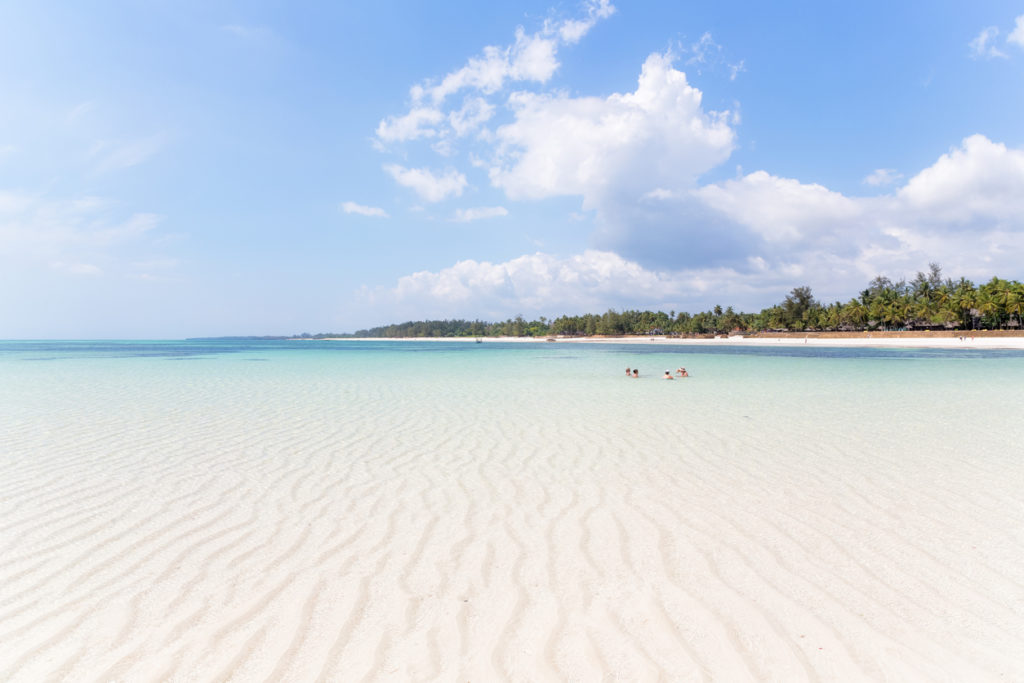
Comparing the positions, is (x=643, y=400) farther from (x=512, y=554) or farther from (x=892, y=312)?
(x=892, y=312)

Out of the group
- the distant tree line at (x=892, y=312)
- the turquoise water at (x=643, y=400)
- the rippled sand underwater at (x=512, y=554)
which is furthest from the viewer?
the distant tree line at (x=892, y=312)

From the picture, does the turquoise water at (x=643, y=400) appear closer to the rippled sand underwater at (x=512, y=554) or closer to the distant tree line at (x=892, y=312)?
the rippled sand underwater at (x=512, y=554)

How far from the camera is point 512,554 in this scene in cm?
494

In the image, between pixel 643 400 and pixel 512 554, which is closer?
pixel 512 554

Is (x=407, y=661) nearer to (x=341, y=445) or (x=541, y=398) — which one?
(x=341, y=445)

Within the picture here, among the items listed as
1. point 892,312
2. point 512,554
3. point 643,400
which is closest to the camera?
point 512,554

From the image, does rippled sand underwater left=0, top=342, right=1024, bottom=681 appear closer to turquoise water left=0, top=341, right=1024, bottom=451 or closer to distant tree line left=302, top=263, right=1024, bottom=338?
turquoise water left=0, top=341, right=1024, bottom=451

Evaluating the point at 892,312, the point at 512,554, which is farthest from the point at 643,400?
the point at 892,312

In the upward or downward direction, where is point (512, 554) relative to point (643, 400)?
upward

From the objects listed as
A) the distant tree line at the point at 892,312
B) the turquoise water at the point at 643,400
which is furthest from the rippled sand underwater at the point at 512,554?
the distant tree line at the point at 892,312

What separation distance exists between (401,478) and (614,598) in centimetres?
426

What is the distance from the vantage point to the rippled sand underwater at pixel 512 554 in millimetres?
3406

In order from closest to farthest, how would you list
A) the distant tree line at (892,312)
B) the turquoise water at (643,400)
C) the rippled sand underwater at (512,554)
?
1. the rippled sand underwater at (512,554)
2. the turquoise water at (643,400)
3. the distant tree line at (892,312)

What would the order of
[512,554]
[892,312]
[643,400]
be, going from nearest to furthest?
[512,554], [643,400], [892,312]
